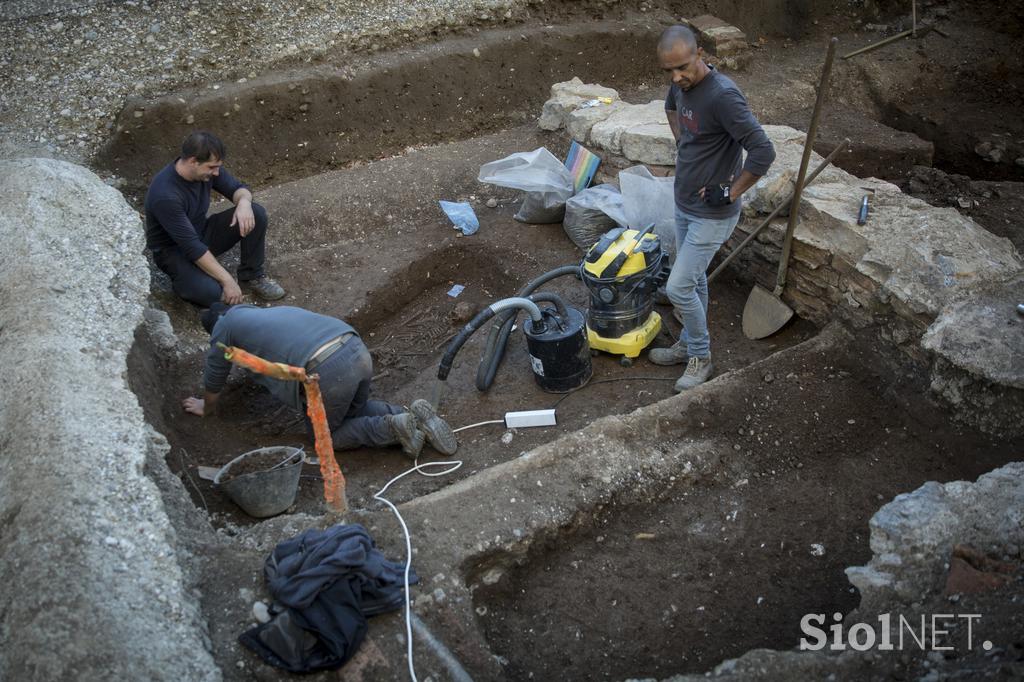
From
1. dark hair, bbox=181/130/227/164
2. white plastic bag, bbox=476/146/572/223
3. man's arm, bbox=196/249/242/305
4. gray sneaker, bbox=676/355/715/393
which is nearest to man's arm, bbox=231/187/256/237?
man's arm, bbox=196/249/242/305

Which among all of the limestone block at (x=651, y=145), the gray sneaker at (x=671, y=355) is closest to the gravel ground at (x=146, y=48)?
the limestone block at (x=651, y=145)

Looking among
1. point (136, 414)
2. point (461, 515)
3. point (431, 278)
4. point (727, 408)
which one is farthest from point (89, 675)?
point (431, 278)

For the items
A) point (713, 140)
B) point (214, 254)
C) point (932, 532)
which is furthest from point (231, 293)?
point (932, 532)

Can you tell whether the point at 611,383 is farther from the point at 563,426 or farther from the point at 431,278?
the point at 431,278

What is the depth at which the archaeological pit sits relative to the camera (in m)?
3.23

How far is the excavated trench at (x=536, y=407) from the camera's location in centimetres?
383

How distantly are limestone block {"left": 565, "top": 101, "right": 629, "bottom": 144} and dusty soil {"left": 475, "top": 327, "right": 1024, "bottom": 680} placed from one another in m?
3.03

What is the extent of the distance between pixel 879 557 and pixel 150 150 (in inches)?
266

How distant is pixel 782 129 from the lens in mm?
6523

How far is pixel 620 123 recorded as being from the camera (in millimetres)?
6730

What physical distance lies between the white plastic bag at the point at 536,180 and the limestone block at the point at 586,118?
409mm

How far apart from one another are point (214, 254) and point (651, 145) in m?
3.41

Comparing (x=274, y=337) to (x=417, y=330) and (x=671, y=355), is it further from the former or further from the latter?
(x=671, y=355)

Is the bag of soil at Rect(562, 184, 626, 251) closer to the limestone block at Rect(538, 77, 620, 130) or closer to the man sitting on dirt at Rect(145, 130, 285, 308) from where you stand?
the limestone block at Rect(538, 77, 620, 130)
